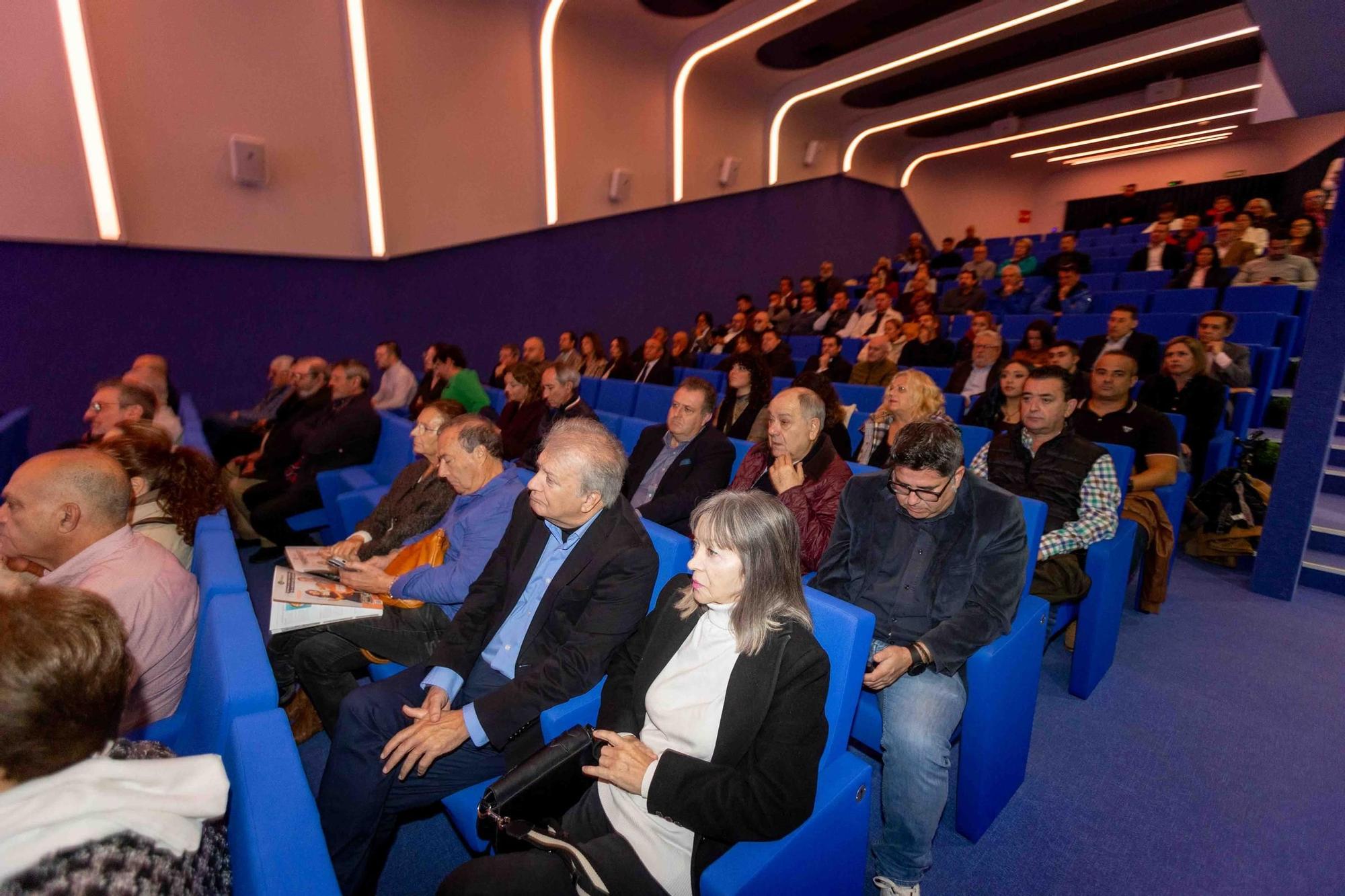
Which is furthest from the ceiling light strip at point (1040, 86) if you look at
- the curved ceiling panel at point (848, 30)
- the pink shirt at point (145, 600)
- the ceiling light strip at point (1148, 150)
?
the pink shirt at point (145, 600)

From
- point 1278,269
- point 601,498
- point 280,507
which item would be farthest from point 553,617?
point 1278,269

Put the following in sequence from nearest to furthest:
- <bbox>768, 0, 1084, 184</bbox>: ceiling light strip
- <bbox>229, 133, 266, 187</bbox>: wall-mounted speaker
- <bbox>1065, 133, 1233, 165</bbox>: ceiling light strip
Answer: <bbox>229, 133, 266, 187</bbox>: wall-mounted speaker → <bbox>768, 0, 1084, 184</bbox>: ceiling light strip → <bbox>1065, 133, 1233, 165</bbox>: ceiling light strip

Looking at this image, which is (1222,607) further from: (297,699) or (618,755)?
(297,699)

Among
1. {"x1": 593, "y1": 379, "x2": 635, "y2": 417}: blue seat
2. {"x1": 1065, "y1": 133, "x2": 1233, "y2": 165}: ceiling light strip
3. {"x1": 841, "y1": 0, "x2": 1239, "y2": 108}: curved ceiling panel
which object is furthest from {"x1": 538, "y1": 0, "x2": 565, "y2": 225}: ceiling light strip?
{"x1": 1065, "y1": 133, "x2": 1233, "y2": 165}: ceiling light strip

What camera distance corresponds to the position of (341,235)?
18.9 feet

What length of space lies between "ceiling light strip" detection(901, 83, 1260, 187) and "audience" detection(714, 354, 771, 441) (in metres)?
9.19

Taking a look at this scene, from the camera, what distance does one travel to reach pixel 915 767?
1.58 metres

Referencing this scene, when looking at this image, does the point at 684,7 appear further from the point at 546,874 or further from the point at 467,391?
the point at 546,874

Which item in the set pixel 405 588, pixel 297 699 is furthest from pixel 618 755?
pixel 297 699

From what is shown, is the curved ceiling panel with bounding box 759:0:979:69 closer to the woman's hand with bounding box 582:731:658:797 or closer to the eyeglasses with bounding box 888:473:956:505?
the eyeglasses with bounding box 888:473:956:505

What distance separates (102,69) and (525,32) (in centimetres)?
356

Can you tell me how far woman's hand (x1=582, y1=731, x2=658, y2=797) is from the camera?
3.95 feet

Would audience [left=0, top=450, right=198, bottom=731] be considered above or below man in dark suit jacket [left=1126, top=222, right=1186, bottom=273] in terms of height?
below

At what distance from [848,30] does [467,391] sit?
19.7 feet
